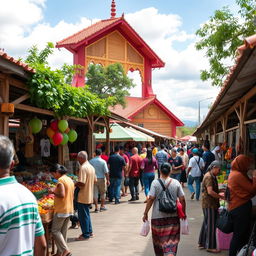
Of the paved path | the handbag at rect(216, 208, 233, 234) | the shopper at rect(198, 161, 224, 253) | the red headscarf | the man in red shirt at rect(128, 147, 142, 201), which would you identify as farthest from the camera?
the man in red shirt at rect(128, 147, 142, 201)

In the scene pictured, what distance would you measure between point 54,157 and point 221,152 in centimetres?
663

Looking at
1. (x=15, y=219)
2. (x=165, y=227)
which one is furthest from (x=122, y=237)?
(x=15, y=219)

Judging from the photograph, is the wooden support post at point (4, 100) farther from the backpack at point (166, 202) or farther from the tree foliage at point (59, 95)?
the backpack at point (166, 202)

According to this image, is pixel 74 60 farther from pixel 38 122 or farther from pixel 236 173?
pixel 236 173

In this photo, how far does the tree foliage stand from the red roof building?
1628cm

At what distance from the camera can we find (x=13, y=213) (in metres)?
2.41

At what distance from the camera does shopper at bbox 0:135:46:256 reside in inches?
94.0

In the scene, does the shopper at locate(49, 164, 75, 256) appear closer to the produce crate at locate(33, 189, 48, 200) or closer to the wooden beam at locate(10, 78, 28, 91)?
the produce crate at locate(33, 189, 48, 200)

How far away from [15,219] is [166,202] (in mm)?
3128

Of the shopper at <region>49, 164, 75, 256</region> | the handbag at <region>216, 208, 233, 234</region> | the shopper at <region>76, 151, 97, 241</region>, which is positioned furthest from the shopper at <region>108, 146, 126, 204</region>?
the handbag at <region>216, 208, 233, 234</region>

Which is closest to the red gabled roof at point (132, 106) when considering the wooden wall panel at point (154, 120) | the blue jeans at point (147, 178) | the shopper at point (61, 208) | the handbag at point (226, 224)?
the wooden wall panel at point (154, 120)

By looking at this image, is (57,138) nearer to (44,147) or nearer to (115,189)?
(44,147)

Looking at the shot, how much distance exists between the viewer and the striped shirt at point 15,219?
2.38 m

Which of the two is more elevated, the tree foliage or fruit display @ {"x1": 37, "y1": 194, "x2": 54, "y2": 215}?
the tree foliage
